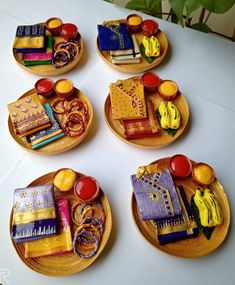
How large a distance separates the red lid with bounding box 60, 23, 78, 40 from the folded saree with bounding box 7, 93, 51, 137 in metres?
0.32

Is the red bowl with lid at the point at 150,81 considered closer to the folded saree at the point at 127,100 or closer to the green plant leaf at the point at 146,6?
the folded saree at the point at 127,100

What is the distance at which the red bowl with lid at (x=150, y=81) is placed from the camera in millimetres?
986

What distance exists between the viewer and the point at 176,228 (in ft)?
2.47

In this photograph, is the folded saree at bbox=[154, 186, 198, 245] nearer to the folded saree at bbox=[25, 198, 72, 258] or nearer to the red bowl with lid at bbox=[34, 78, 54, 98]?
the folded saree at bbox=[25, 198, 72, 258]

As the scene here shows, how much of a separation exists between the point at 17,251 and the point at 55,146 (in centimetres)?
31

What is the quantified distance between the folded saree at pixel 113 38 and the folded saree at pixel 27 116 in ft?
1.07

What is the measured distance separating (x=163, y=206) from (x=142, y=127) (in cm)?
26

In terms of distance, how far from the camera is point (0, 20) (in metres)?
1.21

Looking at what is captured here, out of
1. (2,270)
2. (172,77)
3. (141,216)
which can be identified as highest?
(172,77)

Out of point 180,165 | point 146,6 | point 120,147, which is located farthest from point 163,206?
point 146,6

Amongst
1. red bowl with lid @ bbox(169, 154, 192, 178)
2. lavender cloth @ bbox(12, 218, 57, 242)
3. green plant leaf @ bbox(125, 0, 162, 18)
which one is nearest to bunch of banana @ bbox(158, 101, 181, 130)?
red bowl with lid @ bbox(169, 154, 192, 178)

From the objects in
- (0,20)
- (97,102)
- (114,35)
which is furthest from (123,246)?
(0,20)

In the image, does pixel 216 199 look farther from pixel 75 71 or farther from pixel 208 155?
pixel 75 71

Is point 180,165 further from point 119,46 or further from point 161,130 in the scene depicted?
point 119,46
